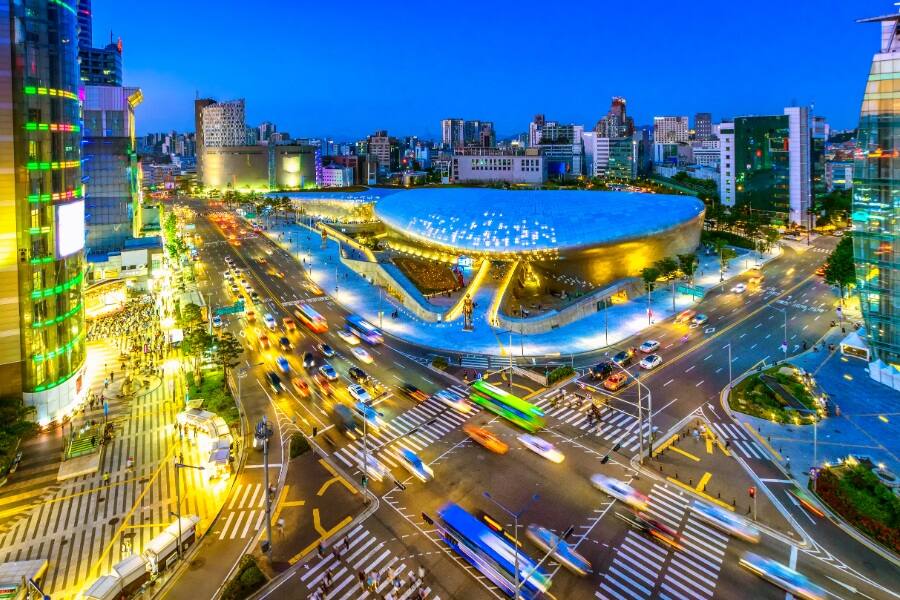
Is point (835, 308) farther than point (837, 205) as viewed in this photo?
No

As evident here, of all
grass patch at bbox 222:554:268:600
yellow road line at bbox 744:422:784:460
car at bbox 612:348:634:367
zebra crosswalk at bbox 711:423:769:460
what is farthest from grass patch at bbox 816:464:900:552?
grass patch at bbox 222:554:268:600

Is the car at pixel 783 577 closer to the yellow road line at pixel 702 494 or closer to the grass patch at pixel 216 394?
the yellow road line at pixel 702 494

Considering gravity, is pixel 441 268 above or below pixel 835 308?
above

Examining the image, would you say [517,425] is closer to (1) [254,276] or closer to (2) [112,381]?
(2) [112,381]

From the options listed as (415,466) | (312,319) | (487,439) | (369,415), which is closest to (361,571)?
(415,466)

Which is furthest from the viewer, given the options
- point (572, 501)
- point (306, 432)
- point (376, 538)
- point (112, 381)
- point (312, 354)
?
point (312, 354)

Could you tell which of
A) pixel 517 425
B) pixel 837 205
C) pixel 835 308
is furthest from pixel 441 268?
pixel 837 205
